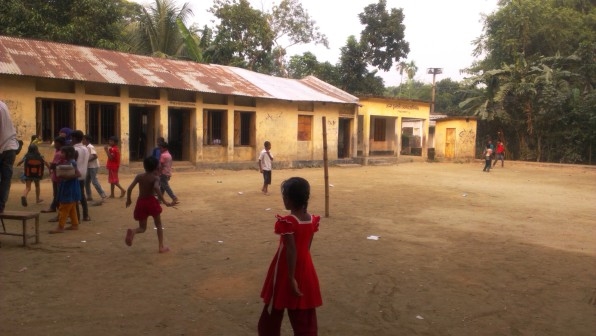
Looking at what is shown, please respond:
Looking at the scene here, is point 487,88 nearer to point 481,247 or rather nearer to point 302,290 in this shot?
point 481,247

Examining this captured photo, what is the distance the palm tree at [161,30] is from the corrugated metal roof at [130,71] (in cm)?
376

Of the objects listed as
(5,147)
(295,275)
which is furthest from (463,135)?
(295,275)

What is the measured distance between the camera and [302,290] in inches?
111

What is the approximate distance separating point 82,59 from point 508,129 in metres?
23.3

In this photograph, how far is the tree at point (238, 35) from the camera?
Answer: 25.7 meters

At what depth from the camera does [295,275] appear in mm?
2863

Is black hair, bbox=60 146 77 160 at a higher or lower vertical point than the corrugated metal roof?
lower

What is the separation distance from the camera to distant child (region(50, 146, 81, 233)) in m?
6.51

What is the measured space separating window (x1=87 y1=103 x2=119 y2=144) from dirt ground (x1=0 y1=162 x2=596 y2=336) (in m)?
6.54

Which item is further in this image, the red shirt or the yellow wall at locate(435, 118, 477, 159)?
the yellow wall at locate(435, 118, 477, 159)

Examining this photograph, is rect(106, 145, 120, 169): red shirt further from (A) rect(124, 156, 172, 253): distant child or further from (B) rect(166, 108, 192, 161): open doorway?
(B) rect(166, 108, 192, 161): open doorway

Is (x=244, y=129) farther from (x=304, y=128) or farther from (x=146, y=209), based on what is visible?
(x=146, y=209)

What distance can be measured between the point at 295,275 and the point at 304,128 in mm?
19408

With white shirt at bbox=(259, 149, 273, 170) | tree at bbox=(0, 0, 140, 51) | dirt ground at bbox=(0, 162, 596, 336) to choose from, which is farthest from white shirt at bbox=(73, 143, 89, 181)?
tree at bbox=(0, 0, 140, 51)
